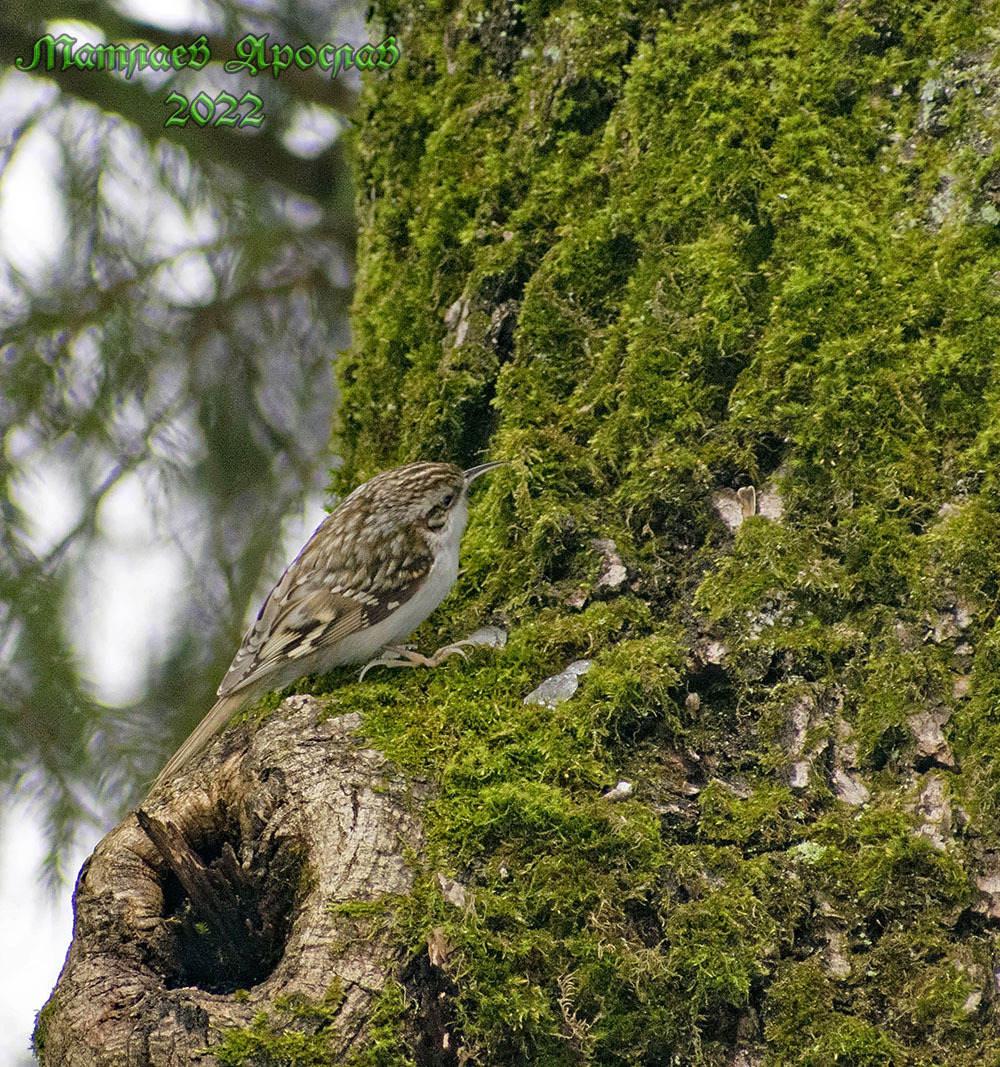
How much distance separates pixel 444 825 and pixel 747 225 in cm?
132

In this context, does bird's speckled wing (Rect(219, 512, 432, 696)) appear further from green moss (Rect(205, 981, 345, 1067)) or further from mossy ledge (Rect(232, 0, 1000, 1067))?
green moss (Rect(205, 981, 345, 1067))

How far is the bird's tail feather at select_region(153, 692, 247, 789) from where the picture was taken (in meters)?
2.40

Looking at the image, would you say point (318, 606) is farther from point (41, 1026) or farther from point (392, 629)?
point (41, 1026)

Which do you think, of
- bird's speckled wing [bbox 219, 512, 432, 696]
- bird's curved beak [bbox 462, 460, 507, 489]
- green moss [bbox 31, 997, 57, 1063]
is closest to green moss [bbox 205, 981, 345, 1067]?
green moss [bbox 31, 997, 57, 1063]

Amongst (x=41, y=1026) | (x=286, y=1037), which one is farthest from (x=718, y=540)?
(x=41, y=1026)

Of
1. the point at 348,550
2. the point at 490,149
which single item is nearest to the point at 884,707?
the point at 348,550

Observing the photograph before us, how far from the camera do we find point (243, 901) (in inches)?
74.1

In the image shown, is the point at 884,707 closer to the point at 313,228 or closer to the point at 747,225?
the point at 747,225

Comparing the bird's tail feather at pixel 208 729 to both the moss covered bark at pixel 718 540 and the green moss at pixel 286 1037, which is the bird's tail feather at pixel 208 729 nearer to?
the moss covered bark at pixel 718 540

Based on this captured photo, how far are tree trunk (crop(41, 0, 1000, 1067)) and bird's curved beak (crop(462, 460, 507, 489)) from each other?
0.03m

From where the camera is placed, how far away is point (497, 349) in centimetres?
255

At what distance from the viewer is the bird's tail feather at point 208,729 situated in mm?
2396

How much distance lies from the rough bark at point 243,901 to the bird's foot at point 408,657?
0.25 m

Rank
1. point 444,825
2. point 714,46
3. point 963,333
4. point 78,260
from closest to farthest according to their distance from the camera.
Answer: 1. point 444,825
2. point 963,333
3. point 714,46
4. point 78,260
